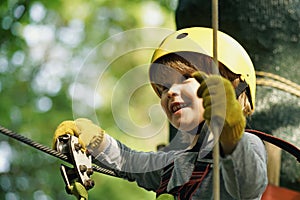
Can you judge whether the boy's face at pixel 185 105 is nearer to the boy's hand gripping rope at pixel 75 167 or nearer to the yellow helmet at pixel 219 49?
the yellow helmet at pixel 219 49

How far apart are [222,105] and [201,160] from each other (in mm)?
388

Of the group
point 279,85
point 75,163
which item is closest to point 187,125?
point 75,163

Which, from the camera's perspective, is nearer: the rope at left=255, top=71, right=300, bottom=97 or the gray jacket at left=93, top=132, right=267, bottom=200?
the gray jacket at left=93, top=132, right=267, bottom=200

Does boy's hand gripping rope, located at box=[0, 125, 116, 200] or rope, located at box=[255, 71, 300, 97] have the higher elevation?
boy's hand gripping rope, located at box=[0, 125, 116, 200]

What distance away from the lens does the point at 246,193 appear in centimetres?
202

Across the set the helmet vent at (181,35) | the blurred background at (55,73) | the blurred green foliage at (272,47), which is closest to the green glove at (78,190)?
the helmet vent at (181,35)

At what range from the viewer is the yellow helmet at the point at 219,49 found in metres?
2.26

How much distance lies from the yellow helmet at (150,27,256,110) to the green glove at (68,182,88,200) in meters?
0.32

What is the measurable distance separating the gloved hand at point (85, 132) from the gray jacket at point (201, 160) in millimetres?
28

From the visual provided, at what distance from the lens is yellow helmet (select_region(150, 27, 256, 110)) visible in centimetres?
226

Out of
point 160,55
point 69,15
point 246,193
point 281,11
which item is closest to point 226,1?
point 281,11

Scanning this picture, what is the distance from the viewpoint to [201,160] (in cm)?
219

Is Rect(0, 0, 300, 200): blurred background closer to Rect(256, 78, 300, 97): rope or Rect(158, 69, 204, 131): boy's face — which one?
Rect(256, 78, 300, 97): rope

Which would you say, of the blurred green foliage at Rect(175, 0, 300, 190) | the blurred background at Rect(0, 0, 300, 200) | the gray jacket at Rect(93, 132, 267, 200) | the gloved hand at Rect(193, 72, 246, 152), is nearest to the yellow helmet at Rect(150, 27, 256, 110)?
the gray jacket at Rect(93, 132, 267, 200)
